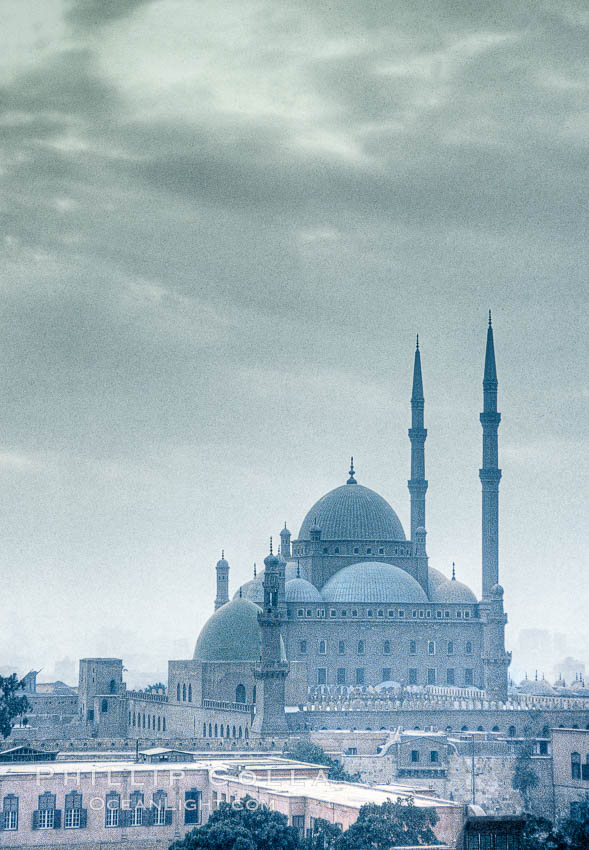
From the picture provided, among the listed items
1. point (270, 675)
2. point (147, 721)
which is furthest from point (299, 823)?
point (147, 721)

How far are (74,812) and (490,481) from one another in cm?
4919

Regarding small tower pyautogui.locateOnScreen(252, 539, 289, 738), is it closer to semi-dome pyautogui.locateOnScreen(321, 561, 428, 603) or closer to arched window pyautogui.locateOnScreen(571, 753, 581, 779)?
semi-dome pyautogui.locateOnScreen(321, 561, 428, 603)

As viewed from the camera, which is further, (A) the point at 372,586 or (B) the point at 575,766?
(A) the point at 372,586

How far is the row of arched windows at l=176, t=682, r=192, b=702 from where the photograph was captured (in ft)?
311

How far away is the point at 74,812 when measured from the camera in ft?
190

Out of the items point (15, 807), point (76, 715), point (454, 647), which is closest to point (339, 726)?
point (454, 647)

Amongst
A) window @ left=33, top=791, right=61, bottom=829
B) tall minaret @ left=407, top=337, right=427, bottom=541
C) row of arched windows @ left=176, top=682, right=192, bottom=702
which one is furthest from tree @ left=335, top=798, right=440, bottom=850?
tall minaret @ left=407, top=337, right=427, bottom=541

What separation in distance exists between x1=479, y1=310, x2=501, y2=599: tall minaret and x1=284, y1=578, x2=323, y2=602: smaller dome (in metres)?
10.0

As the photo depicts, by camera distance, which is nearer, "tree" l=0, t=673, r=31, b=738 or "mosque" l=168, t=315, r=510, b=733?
"tree" l=0, t=673, r=31, b=738

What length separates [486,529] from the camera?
102188mm

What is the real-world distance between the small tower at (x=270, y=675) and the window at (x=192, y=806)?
77.2 ft

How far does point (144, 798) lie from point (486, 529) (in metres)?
46.7

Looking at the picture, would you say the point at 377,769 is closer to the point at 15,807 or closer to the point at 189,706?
the point at 189,706

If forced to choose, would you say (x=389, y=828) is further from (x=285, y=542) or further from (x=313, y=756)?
(x=285, y=542)
